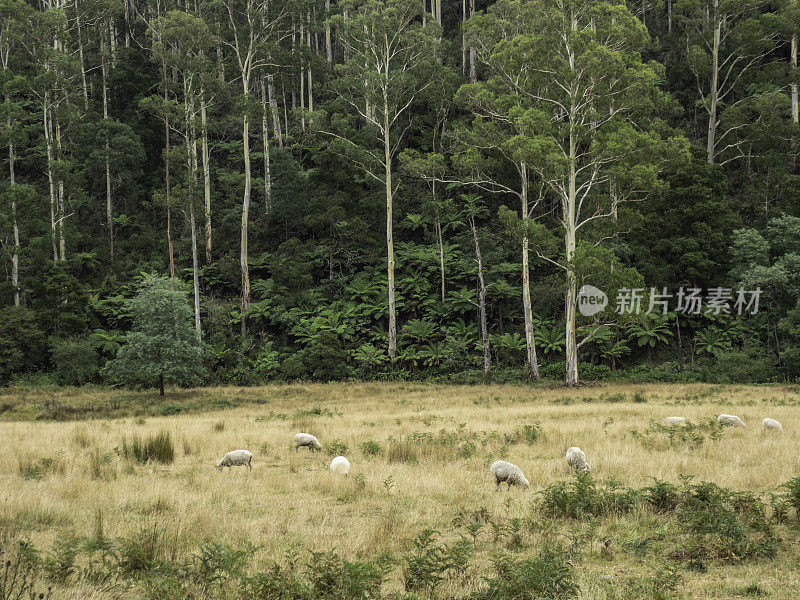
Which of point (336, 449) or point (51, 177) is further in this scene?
point (51, 177)

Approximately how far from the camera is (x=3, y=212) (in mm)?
34312

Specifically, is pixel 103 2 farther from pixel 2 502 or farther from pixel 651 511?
pixel 651 511

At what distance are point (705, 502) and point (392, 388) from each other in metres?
20.2

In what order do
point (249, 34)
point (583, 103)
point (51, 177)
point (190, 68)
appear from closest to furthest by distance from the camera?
point (583, 103) → point (51, 177) → point (190, 68) → point (249, 34)

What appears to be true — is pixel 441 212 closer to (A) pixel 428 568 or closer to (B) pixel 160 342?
(B) pixel 160 342

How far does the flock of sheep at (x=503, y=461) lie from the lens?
30.3 feet

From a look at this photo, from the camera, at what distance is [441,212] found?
34.9 meters

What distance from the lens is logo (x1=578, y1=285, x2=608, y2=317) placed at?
24953 mm

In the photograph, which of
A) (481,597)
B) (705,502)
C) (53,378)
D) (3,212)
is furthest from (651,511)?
(3,212)

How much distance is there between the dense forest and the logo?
0.56 feet

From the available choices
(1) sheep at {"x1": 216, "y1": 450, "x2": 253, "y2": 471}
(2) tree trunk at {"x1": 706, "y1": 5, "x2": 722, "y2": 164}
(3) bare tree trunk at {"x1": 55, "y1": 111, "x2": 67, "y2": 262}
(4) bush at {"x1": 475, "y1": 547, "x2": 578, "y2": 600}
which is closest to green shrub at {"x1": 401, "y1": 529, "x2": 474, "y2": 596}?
(4) bush at {"x1": 475, "y1": 547, "x2": 578, "y2": 600}

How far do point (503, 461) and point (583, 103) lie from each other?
2166cm

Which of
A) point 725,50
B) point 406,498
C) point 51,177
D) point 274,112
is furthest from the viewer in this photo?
point 274,112

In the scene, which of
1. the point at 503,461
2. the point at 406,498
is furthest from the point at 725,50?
the point at 406,498
